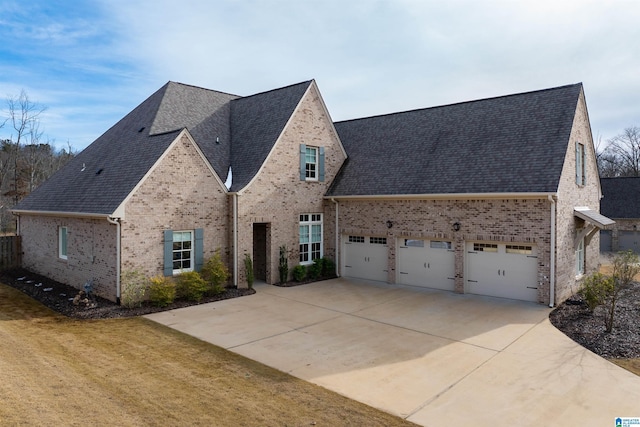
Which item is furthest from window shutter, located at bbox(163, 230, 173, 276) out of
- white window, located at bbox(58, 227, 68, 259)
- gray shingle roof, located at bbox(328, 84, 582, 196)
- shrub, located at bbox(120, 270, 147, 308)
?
gray shingle roof, located at bbox(328, 84, 582, 196)

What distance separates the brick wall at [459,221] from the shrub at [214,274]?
624 centimetres

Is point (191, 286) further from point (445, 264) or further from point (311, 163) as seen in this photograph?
point (445, 264)

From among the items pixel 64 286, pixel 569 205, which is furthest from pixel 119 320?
pixel 569 205

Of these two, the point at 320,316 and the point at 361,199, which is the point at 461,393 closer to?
the point at 320,316

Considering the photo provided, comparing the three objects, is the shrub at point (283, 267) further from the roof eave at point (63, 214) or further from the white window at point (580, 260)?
the white window at point (580, 260)

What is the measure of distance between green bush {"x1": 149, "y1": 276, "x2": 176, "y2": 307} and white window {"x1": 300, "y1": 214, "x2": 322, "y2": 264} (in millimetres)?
6360

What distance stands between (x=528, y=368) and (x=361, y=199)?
10.5m

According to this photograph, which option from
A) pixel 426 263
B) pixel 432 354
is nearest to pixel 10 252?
pixel 426 263

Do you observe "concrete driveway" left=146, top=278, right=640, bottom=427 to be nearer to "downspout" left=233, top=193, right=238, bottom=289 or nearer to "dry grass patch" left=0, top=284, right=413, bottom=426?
"dry grass patch" left=0, top=284, right=413, bottom=426

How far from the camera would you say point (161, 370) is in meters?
7.91

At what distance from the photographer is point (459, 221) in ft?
49.1

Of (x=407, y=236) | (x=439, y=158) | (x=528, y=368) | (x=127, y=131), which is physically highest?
(x=127, y=131)

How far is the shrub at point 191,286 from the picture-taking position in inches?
533

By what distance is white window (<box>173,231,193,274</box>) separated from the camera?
14.2 m
